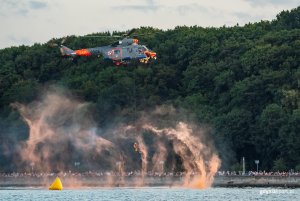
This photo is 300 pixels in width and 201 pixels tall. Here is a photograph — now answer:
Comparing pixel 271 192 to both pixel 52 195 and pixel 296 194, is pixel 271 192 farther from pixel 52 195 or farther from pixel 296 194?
pixel 52 195

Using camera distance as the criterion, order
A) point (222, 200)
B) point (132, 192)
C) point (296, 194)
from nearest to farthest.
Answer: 1. point (222, 200)
2. point (296, 194)
3. point (132, 192)

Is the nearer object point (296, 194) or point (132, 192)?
point (296, 194)

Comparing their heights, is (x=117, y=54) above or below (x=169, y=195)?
above

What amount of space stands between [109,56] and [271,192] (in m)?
23.2

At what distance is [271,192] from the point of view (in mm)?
192125

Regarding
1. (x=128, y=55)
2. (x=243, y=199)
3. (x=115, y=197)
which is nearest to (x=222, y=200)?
(x=243, y=199)

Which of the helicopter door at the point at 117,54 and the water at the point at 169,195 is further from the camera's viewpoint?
the helicopter door at the point at 117,54

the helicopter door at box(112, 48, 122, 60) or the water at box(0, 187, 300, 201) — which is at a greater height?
the helicopter door at box(112, 48, 122, 60)

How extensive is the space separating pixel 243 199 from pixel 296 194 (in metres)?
11.0

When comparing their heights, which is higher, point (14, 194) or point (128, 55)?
point (128, 55)

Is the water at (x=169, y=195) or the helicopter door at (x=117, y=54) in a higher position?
the helicopter door at (x=117, y=54)

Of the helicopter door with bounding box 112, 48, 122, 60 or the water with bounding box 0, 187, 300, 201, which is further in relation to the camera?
the helicopter door with bounding box 112, 48, 122, 60

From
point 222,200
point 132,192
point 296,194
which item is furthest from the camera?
point 132,192

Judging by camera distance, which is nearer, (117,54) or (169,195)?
(169,195)
